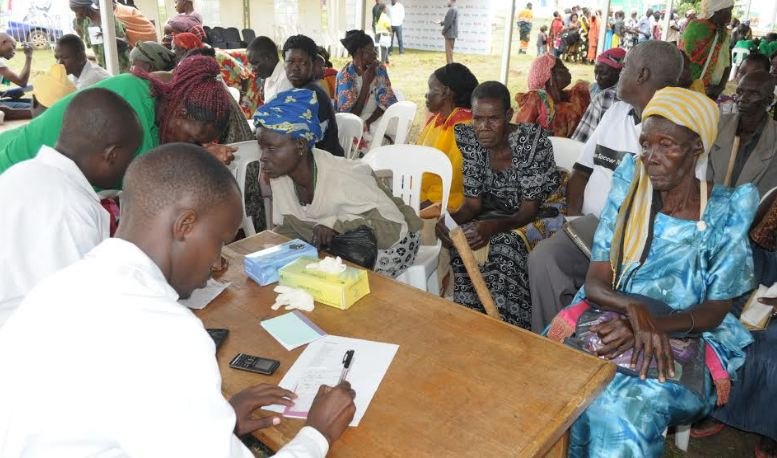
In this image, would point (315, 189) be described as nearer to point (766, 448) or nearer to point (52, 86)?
point (766, 448)

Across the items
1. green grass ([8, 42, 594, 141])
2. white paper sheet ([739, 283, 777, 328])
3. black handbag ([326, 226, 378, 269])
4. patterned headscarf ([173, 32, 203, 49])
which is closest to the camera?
white paper sheet ([739, 283, 777, 328])

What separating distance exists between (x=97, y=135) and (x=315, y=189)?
111cm

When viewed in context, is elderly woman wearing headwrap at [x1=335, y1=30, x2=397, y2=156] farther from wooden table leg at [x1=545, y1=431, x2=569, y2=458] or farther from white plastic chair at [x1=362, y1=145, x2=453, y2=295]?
wooden table leg at [x1=545, y1=431, x2=569, y2=458]

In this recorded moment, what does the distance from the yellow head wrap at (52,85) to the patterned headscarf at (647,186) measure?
3.88 meters

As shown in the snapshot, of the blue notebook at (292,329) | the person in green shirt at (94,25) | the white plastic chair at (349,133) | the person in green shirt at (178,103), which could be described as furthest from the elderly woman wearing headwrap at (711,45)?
the blue notebook at (292,329)

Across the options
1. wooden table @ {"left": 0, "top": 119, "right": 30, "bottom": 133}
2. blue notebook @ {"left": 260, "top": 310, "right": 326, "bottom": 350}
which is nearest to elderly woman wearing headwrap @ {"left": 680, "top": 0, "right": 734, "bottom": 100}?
blue notebook @ {"left": 260, "top": 310, "right": 326, "bottom": 350}

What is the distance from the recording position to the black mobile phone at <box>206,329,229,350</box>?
5.83 feet

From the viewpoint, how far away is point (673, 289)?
2.21 m

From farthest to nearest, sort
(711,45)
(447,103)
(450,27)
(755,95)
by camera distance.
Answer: (450,27) → (711,45) → (447,103) → (755,95)

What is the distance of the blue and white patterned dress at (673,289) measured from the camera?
194cm

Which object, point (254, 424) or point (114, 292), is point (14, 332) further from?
point (254, 424)

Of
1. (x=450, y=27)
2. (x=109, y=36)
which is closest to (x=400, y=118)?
(x=109, y=36)

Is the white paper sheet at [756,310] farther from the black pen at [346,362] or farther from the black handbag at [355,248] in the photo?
the black pen at [346,362]

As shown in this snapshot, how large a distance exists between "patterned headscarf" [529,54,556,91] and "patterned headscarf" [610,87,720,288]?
3.38 m
